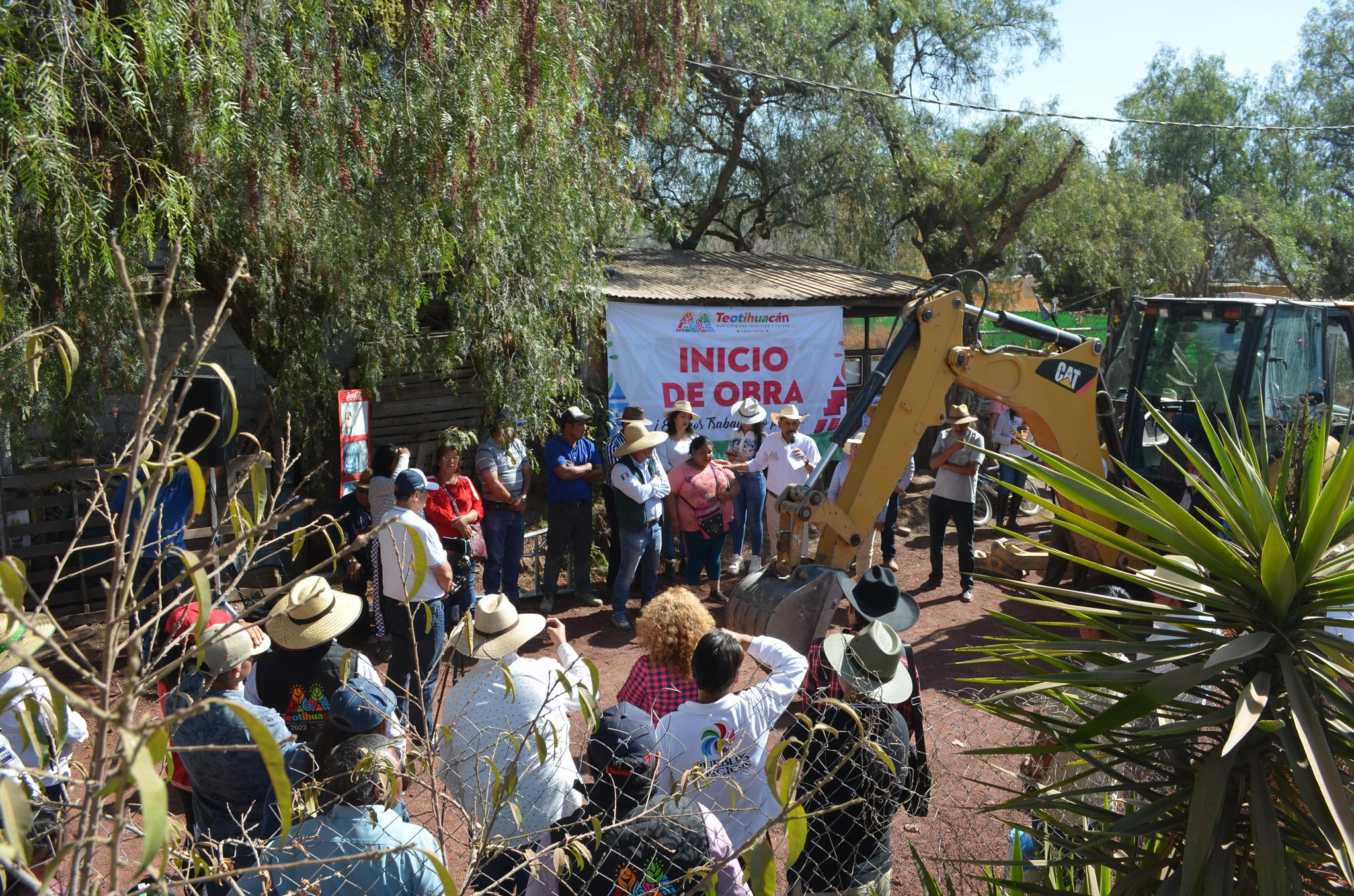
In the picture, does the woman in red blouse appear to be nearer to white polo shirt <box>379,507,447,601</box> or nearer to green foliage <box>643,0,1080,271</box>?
white polo shirt <box>379,507,447,601</box>

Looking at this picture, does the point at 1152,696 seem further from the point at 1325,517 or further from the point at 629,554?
the point at 629,554

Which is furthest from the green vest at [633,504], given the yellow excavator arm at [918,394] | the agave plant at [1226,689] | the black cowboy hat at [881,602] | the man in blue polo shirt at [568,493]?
the agave plant at [1226,689]

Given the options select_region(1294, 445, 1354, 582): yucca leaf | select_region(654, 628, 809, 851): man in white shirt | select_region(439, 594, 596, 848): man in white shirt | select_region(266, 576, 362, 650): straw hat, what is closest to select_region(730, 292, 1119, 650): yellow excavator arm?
select_region(654, 628, 809, 851): man in white shirt

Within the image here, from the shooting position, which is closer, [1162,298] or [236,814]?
[236,814]

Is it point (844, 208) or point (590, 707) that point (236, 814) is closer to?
point (590, 707)

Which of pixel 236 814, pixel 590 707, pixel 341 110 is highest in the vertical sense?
pixel 341 110

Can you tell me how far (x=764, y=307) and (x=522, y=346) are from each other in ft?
12.2

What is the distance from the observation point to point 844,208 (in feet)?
55.3

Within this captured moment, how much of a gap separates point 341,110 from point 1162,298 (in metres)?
6.89

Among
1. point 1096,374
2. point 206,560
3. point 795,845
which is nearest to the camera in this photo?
point 206,560

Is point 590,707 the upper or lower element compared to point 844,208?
lower

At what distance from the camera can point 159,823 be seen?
91cm

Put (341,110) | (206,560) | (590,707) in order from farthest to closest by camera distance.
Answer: (341,110) < (590,707) < (206,560)

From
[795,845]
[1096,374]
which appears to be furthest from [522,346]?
[795,845]
